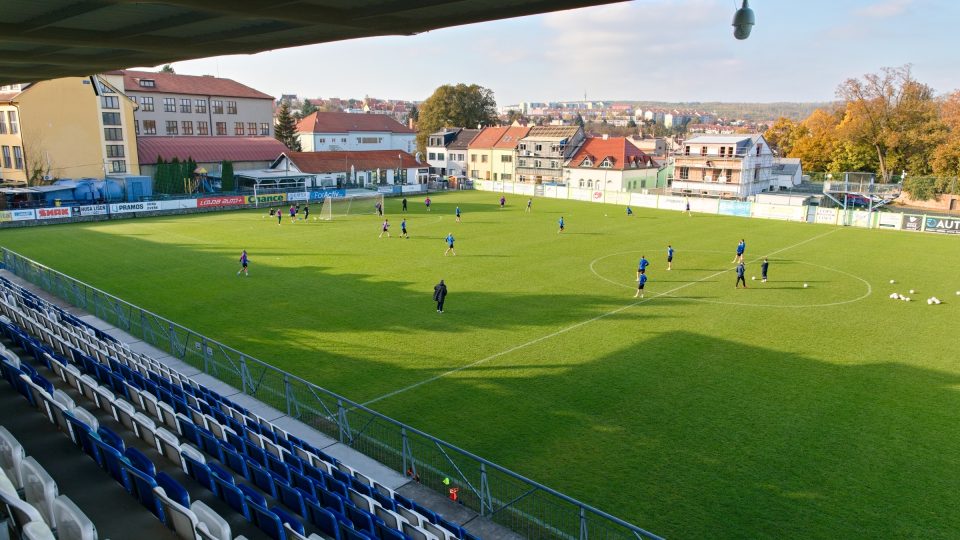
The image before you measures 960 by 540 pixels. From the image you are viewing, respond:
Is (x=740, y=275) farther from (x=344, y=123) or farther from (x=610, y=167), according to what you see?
(x=344, y=123)

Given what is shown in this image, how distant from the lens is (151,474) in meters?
8.39

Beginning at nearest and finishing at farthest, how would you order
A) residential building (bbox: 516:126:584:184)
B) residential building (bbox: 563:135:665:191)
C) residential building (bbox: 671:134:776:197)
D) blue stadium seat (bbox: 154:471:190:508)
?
1. blue stadium seat (bbox: 154:471:190:508)
2. residential building (bbox: 671:134:776:197)
3. residential building (bbox: 563:135:665:191)
4. residential building (bbox: 516:126:584:184)

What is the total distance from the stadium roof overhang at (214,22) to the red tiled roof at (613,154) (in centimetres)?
6581

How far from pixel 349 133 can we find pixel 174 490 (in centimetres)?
9066

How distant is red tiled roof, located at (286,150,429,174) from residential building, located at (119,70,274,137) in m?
13.5

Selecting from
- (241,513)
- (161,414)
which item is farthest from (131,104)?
(241,513)

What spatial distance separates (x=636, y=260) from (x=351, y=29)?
26.3 m

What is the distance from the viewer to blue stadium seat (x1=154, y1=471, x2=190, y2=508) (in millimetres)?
7555

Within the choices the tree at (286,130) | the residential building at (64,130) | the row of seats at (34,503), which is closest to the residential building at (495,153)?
the tree at (286,130)

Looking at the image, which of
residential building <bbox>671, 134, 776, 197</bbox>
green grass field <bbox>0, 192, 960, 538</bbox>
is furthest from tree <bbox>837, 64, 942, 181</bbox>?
green grass field <bbox>0, 192, 960, 538</bbox>

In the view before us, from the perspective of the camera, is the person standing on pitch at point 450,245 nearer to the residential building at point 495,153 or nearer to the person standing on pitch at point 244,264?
the person standing on pitch at point 244,264

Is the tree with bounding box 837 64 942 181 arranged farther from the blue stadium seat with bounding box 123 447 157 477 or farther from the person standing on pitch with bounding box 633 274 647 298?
the blue stadium seat with bounding box 123 447 157 477

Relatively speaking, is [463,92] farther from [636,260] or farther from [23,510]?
[23,510]

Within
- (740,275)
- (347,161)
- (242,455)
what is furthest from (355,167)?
(242,455)
